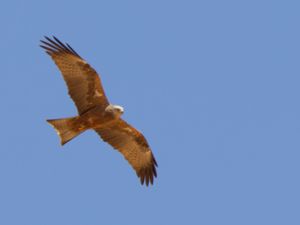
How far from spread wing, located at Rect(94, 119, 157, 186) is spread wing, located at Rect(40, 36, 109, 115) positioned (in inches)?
33.3

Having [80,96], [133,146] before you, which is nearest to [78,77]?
[80,96]

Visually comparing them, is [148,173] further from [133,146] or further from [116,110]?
[116,110]

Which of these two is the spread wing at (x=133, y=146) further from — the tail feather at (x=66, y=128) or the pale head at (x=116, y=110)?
the tail feather at (x=66, y=128)

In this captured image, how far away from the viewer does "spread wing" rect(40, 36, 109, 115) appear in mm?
16625

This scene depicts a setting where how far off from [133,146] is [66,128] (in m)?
2.12

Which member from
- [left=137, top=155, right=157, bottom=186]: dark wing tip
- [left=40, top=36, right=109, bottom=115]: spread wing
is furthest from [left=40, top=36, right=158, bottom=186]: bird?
[left=137, top=155, right=157, bottom=186]: dark wing tip

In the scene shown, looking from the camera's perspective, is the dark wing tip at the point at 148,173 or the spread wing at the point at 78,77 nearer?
the spread wing at the point at 78,77

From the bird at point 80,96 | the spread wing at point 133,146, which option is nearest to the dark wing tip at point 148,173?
the spread wing at point 133,146

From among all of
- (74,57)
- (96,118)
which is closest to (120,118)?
(96,118)

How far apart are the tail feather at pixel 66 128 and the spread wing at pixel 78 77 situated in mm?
382

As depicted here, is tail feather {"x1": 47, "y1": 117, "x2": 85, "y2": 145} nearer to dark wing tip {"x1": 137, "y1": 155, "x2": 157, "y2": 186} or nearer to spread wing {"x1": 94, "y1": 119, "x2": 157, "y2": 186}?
spread wing {"x1": 94, "y1": 119, "x2": 157, "y2": 186}

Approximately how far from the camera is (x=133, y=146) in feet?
59.5

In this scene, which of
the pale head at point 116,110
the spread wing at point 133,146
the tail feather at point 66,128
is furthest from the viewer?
the spread wing at point 133,146

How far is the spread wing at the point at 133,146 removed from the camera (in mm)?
17703
